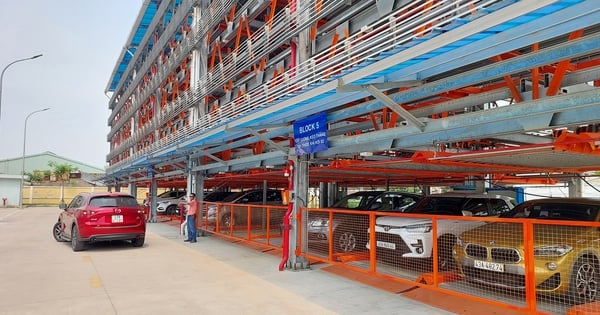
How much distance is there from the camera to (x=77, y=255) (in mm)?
10953

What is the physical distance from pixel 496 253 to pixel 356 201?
6995mm

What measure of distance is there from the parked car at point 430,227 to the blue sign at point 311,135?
1765 millimetres

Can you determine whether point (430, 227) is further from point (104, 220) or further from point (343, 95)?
point (104, 220)

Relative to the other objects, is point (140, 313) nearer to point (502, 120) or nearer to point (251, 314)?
point (251, 314)

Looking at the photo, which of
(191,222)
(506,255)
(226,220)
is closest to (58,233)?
(191,222)

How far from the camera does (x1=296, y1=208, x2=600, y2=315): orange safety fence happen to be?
5172 millimetres

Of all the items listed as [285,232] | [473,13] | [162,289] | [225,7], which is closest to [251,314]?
[162,289]

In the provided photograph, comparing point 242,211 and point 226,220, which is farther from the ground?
point 242,211

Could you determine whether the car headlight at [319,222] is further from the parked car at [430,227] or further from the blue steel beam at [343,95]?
the blue steel beam at [343,95]

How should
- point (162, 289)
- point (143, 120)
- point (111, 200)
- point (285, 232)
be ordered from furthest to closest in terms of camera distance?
point (143, 120), point (111, 200), point (285, 232), point (162, 289)

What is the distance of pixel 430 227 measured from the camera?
297 inches

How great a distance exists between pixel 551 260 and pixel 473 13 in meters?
3.09

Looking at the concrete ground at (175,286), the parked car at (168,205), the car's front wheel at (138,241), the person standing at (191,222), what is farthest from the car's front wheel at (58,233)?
the parked car at (168,205)

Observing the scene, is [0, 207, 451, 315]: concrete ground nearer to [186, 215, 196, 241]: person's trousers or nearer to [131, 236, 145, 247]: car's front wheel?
[131, 236, 145, 247]: car's front wheel
